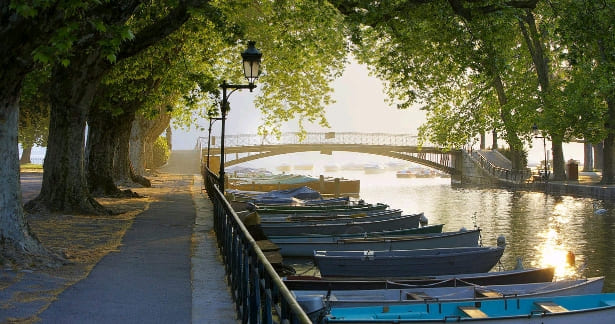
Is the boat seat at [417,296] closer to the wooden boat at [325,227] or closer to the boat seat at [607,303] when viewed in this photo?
the boat seat at [607,303]

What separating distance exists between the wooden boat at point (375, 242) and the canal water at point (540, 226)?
16.2 inches

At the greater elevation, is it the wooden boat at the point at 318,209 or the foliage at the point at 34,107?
the foliage at the point at 34,107

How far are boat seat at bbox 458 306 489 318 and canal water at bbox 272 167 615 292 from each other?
6.37 meters

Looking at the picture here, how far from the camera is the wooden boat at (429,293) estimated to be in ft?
33.5

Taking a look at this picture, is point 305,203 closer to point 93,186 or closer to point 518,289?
point 93,186

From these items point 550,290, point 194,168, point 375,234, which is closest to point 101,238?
point 375,234

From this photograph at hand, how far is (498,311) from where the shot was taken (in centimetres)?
1034

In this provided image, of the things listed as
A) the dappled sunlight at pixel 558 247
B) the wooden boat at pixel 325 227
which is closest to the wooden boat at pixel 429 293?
the dappled sunlight at pixel 558 247

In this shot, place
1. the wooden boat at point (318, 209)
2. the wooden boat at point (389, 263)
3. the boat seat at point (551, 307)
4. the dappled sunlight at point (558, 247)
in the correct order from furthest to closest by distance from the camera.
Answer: the wooden boat at point (318, 209) → the dappled sunlight at point (558, 247) → the wooden boat at point (389, 263) → the boat seat at point (551, 307)

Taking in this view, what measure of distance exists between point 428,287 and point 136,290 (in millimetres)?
4879

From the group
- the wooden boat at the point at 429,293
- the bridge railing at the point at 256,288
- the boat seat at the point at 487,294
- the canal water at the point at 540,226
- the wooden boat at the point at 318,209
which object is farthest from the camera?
the wooden boat at the point at 318,209

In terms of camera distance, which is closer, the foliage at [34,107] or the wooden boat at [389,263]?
the wooden boat at [389,263]

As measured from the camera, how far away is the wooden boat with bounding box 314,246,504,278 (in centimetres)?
1415

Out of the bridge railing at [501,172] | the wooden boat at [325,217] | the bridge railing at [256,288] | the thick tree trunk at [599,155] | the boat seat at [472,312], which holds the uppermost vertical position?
the thick tree trunk at [599,155]
